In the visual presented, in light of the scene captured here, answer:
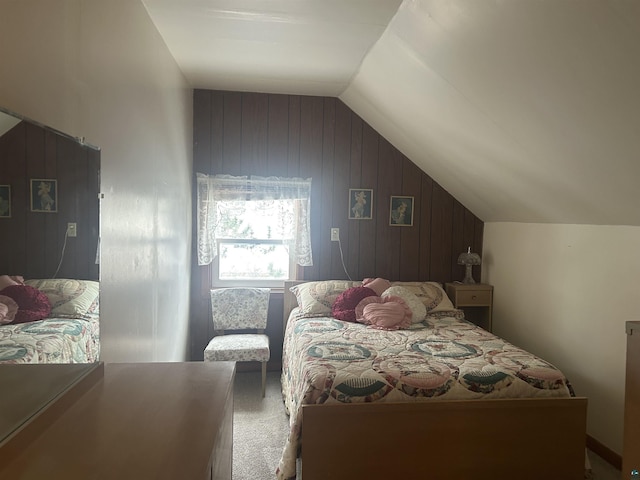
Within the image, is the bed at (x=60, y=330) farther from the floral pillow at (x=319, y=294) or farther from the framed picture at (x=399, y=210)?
the framed picture at (x=399, y=210)

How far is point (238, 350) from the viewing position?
11.0ft

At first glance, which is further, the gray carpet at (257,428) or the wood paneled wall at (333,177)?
the wood paneled wall at (333,177)

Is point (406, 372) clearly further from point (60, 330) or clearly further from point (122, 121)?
point (122, 121)

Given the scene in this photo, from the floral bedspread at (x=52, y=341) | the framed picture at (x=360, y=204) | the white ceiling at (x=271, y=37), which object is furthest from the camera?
the framed picture at (x=360, y=204)

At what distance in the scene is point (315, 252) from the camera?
4.01 meters

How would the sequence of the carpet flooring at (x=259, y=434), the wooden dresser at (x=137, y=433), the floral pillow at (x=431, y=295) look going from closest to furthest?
the wooden dresser at (x=137, y=433)
the carpet flooring at (x=259, y=434)
the floral pillow at (x=431, y=295)

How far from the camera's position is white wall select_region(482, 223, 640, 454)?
8.45ft

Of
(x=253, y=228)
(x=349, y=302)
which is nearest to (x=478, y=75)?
(x=349, y=302)

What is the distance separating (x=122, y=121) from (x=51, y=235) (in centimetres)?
→ 87

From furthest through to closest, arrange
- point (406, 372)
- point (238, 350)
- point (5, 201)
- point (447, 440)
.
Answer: point (238, 350) < point (406, 372) < point (447, 440) < point (5, 201)

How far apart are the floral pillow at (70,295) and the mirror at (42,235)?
0.01 metres

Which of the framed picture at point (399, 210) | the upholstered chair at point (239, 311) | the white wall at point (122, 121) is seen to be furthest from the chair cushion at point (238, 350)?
the framed picture at point (399, 210)

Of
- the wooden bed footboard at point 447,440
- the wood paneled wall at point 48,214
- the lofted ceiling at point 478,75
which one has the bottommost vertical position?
the wooden bed footboard at point 447,440

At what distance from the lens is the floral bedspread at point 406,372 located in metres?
2.10
